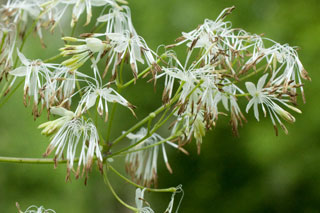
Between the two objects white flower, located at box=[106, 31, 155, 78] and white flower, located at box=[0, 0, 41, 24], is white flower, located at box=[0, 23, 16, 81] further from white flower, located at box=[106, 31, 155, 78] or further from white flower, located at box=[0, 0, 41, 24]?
white flower, located at box=[106, 31, 155, 78]

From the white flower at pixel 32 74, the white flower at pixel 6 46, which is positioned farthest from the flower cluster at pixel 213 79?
the white flower at pixel 6 46

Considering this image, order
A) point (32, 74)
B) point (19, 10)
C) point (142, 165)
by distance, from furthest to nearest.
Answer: point (142, 165) < point (19, 10) < point (32, 74)

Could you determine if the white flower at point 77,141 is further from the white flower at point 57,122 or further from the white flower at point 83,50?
the white flower at point 83,50

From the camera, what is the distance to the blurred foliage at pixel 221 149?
6098 mm

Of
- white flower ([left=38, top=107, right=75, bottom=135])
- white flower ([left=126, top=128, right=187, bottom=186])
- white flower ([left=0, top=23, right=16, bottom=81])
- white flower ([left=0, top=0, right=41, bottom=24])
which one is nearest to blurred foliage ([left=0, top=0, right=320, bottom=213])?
white flower ([left=126, top=128, right=187, bottom=186])

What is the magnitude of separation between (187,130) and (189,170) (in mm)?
5770

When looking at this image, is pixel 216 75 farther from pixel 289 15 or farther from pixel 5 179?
pixel 5 179

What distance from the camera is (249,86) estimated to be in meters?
1.64

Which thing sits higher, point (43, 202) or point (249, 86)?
point (249, 86)

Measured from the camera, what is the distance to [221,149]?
7246 mm

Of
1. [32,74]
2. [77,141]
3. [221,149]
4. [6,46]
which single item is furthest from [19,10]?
[221,149]

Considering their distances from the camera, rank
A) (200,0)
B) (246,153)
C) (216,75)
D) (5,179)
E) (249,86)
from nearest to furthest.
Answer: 1. (216,75)
2. (249,86)
3. (200,0)
4. (246,153)
5. (5,179)

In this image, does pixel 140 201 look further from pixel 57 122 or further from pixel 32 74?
pixel 32 74

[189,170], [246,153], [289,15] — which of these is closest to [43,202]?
[189,170]
